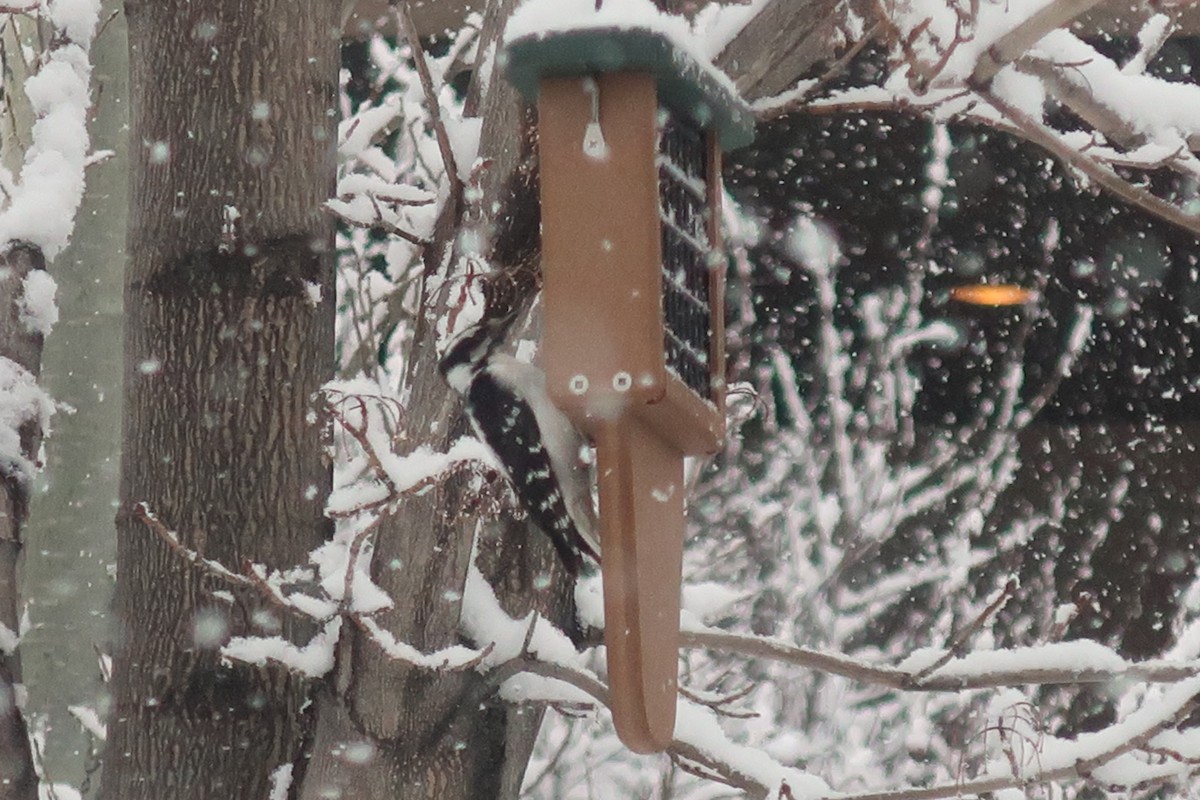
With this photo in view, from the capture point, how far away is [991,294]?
29.4 feet

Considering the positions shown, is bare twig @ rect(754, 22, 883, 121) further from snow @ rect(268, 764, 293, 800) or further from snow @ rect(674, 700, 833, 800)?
snow @ rect(268, 764, 293, 800)

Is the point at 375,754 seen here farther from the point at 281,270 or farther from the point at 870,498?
the point at 870,498

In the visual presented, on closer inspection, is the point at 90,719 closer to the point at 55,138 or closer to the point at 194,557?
the point at 55,138

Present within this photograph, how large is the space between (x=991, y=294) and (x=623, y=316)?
7.56 m

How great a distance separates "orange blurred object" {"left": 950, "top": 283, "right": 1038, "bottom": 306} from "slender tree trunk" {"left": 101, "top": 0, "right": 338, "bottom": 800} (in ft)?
21.7

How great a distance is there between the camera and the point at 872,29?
95.3 inches

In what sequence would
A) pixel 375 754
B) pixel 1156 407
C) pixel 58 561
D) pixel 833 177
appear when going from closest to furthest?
1. pixel 375 754
2. pixel 58 561
3. pixel 833 177
4. pixel 1156 407

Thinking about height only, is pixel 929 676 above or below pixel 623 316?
below

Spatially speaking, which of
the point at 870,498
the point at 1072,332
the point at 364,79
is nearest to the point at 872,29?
the point at 364,79

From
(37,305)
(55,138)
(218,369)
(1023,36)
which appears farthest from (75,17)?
(1023,36)

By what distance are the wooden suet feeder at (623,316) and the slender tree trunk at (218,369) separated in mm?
945

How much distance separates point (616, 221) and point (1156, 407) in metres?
8.43

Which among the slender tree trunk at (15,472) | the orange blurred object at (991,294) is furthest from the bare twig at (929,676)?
the orange blurred object at (991,294)

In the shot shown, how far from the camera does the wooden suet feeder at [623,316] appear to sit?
5.57 feet
